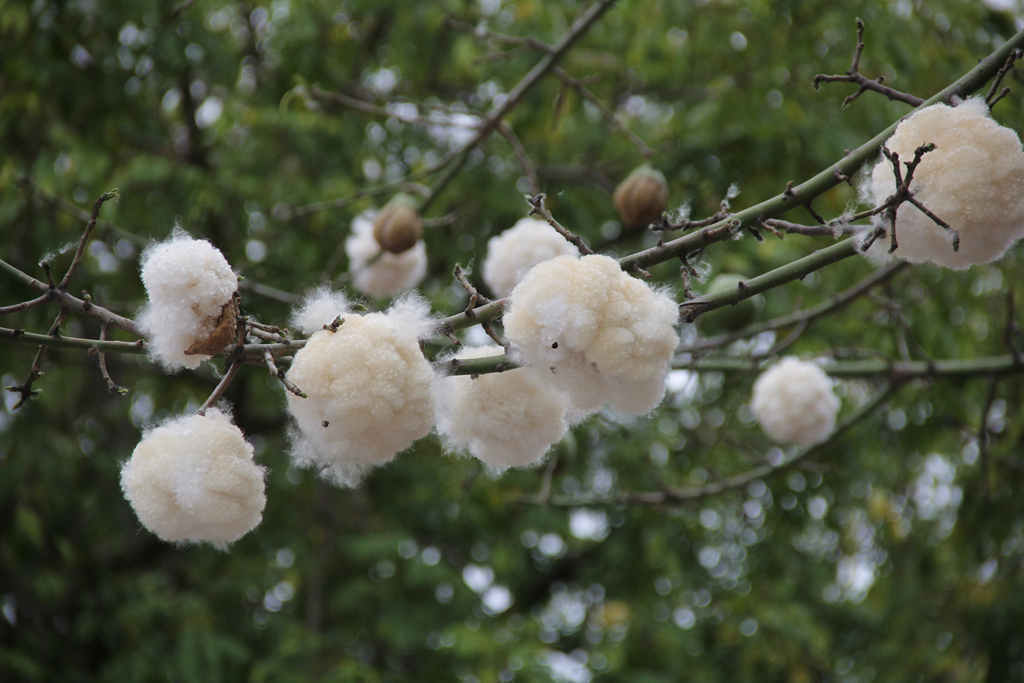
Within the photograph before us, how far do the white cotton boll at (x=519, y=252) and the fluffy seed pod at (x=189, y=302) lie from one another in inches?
46.8

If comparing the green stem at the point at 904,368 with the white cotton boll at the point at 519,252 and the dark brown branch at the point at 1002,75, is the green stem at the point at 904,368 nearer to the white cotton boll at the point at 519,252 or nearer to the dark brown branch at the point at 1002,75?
the white cotton boll at the point at 519,252

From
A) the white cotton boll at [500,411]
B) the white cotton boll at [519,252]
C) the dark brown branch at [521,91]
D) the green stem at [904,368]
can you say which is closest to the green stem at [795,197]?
the white cotton boll at [500,411]

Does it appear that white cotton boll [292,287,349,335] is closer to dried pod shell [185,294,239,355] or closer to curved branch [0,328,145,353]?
dried pod shell [185,294,239,355]

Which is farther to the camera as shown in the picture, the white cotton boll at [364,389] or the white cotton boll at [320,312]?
the white cotton boll at [320,312]

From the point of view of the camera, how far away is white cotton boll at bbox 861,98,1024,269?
58.1 inches

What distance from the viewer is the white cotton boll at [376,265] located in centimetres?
326

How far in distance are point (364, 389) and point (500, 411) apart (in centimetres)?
28

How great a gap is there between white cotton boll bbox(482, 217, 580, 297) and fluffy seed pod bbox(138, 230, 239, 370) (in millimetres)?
1190

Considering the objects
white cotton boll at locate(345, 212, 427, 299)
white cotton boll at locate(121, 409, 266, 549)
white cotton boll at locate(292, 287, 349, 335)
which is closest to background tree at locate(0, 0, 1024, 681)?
white cotton boll at locate(345, 212, 427, 299)

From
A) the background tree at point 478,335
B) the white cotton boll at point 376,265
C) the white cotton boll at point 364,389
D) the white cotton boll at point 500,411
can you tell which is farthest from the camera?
the background tree at point 478,335

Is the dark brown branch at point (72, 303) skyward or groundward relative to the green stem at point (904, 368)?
skyward

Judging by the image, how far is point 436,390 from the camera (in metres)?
1.63

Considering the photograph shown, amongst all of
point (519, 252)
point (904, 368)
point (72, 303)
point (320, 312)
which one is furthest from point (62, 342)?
point (904, 368)

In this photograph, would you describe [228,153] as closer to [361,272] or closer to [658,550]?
[361,272]
